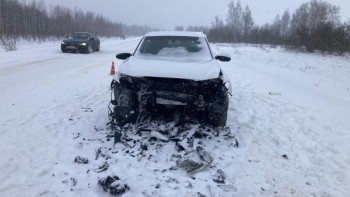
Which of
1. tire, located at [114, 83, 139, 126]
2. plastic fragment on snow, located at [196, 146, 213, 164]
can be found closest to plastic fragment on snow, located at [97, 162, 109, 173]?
tire, located at [114, 83, 139, 126]

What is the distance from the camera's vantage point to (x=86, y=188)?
3.00 meters

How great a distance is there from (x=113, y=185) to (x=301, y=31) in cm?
2968

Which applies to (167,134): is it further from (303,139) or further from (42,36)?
(42,36)

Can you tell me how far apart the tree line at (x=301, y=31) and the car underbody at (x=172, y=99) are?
2151 cm

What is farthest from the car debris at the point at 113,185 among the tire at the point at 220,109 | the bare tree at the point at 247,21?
the bare tree at the point at 247,21

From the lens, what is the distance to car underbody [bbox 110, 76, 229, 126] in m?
4.32

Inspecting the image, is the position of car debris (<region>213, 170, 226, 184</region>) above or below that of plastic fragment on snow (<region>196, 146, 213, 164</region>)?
below

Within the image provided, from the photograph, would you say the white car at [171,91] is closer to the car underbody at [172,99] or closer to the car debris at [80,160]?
the car underbody at [172,99]

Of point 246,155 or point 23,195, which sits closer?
point 23,195

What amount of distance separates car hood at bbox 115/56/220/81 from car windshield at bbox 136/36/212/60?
63 centimetres

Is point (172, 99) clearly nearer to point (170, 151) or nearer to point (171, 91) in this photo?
point (171, 91)

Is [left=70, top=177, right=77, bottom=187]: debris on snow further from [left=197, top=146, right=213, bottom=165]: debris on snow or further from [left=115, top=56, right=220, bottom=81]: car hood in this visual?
[left=115, top=56, right=220, bottom=81]: car hood

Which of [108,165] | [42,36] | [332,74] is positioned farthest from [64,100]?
[42,36]

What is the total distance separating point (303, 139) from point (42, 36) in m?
46.0
